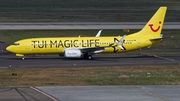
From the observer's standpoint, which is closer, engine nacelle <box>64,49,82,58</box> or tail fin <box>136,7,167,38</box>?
engine nacelle <box>64,49,82,58</box>

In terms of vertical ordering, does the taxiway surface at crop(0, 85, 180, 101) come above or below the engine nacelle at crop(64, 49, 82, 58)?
below

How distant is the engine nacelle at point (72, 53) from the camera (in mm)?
60969

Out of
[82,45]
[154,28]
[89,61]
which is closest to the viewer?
[89,61]

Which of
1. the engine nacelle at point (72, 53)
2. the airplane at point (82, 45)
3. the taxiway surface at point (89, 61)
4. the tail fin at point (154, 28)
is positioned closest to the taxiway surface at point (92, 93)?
the taxiway surface at point (89, 61)

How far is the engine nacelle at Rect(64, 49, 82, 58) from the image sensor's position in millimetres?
60969

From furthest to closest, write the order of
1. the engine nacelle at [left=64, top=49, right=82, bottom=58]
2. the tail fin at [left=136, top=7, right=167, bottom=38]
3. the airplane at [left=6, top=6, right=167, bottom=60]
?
the tail fin at [left=136, top=7, right=167, bottom=38] < the airplane at [left=6, top=6, right=167, bottom=60] < the engine nacelle at [left=64, top=49, right=82, bottom=58]

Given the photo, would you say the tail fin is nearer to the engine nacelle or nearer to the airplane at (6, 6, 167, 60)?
the airplane at (6, 6, 167, 60)

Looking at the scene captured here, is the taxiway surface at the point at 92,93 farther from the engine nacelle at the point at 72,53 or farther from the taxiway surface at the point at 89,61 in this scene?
the engine nacelle at the point at 72,53

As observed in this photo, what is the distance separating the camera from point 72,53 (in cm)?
6106

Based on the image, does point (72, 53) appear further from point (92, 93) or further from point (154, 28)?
point (92, 93)

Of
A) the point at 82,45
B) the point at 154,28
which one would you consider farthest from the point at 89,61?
the point at 154,28

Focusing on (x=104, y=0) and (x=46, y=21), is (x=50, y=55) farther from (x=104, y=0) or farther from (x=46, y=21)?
(x=104, y=0)

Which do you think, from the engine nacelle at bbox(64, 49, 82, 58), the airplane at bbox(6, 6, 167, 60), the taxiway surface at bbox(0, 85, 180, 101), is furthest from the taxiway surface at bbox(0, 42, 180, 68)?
the taxiway surface at bbox(0, 85, 180, 101)

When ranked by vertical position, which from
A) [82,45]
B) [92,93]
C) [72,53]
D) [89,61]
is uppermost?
[82,45]
